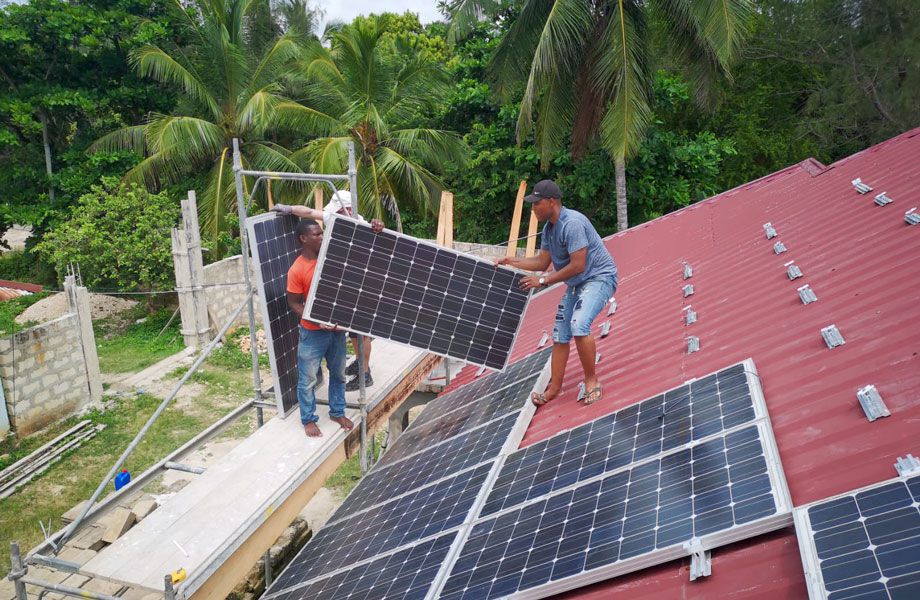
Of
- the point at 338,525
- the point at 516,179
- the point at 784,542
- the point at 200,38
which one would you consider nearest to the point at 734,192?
the point at 516,179

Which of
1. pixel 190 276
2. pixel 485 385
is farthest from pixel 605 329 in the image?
pixel 190 276

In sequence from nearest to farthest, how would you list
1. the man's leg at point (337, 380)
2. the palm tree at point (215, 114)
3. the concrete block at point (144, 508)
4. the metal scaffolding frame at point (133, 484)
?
the metal scaffolding frame at point (133, 484) → the man's leg at point (337, 380) → the concrete block at point (144, 508) → the palm tree at point (215, 114)

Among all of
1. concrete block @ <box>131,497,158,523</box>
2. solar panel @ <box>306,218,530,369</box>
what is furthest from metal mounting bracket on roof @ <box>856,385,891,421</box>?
concrete block @ <box>131,497,158,523</box>

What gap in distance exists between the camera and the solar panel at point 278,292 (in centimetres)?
800

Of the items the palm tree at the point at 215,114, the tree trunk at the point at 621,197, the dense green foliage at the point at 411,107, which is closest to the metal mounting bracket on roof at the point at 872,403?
the dense green foliage at the point at 411,107

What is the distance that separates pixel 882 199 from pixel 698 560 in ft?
21.0

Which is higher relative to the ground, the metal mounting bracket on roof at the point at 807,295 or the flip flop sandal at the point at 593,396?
the metal mounting bracket on roof at the point at 807,295

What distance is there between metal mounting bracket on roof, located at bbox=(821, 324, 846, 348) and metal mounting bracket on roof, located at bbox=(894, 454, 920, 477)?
1.87 metres

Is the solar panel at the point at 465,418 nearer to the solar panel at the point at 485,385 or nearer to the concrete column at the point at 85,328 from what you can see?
the solar panel at the point at 485,385

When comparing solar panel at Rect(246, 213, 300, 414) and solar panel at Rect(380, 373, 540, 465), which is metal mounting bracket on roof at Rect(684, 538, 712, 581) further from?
solar panel at Rect(246, 213, 300, 414)

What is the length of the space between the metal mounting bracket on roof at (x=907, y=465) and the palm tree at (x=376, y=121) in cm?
1743

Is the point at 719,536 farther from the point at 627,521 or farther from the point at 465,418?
the point at 465,418

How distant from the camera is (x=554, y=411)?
7199 millimetres

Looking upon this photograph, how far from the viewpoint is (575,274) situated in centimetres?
691
